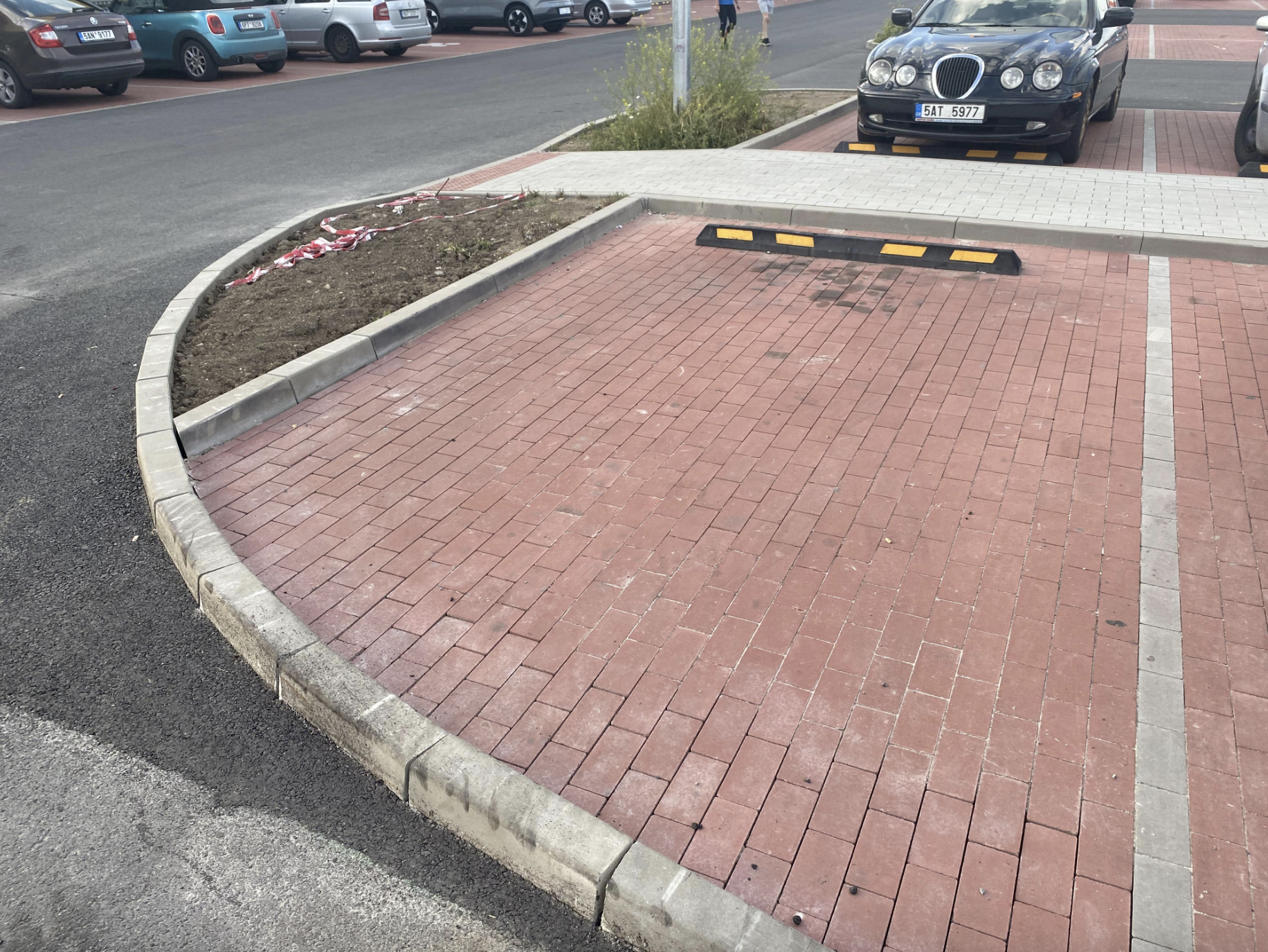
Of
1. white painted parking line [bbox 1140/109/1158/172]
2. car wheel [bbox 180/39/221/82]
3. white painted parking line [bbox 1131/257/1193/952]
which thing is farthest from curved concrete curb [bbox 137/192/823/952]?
car wheel [bbox 180/39/221/82]

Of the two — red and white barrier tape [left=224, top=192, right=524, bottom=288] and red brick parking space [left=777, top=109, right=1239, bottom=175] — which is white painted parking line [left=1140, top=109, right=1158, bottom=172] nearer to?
red brick parking space [left=777, top=109, right=1239, bottom=175]

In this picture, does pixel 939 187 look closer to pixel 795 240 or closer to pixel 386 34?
pixel 795 240

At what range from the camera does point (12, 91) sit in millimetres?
15539

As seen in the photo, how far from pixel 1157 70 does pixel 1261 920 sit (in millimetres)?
18580

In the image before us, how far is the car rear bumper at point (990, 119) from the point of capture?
29.7ft

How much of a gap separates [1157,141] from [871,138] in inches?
138

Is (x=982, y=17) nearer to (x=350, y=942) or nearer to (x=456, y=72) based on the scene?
(x=350, y=942)

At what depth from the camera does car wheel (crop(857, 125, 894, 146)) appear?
10234 millimetres

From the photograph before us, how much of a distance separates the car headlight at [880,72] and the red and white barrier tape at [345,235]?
396 centimetres

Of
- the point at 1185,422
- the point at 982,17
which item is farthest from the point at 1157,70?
the point at 1185,422

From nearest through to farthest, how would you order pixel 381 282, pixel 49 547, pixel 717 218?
1. pixel 49 547
2. pixel 381 282
3. pixel 717 218

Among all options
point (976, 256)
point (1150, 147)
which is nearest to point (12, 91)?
point (976, 256)

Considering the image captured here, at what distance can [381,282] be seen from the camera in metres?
6.88

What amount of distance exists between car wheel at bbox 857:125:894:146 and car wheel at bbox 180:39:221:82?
14.0 metres
